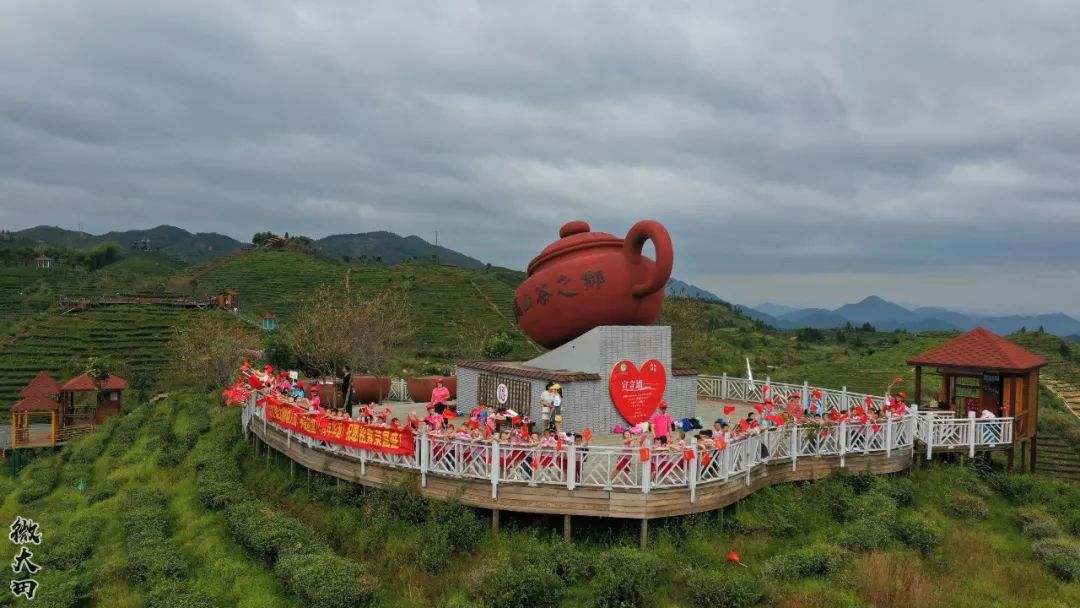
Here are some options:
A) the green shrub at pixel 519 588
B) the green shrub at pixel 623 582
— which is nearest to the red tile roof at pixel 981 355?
the green shrub at pixel 623 582

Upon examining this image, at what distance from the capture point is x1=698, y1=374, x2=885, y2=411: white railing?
17281 mm

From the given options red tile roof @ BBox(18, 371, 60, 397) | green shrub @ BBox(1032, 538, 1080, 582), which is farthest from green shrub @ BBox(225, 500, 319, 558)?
red tile roof @ BBox(18, 371, 60, 397)

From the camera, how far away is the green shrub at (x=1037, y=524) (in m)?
11.6

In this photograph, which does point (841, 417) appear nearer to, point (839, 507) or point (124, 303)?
point (839, 507)

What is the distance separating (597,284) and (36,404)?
92.3ft

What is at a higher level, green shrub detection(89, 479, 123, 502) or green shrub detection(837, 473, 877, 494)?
green shrub detection(837, 473, 877, 494)

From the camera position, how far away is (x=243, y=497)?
13.7 metres

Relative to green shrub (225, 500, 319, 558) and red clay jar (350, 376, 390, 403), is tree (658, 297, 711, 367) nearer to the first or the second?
red clay jar (350, 376, 390, 403)

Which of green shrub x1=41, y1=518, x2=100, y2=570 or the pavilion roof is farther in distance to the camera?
the pavilion roof

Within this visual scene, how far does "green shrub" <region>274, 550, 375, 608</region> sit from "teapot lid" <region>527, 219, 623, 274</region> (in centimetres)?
879

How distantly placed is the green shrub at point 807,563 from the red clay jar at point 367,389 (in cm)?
1354

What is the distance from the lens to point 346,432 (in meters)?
11.9

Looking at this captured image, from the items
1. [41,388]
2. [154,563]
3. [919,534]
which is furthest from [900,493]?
[41,388]

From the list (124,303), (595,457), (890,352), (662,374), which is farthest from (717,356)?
(124,303)
